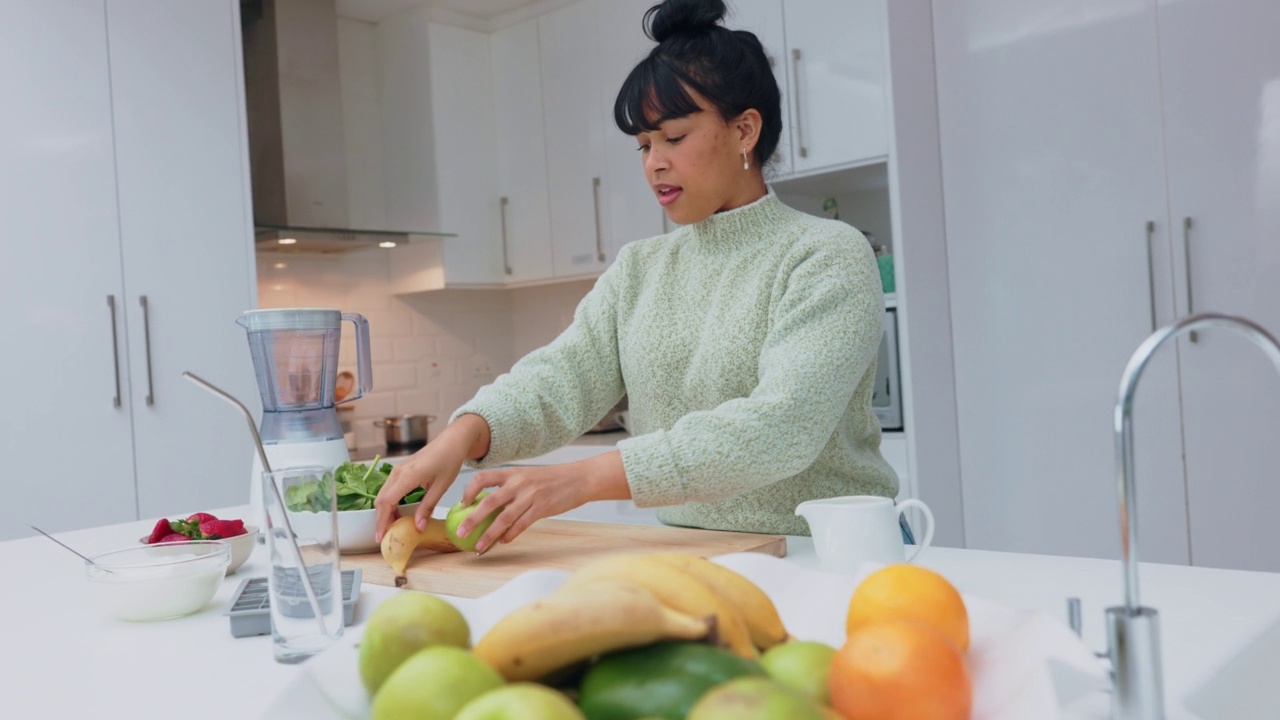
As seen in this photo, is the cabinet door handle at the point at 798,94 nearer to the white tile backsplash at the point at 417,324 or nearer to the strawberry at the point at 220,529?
the white tile backsplash at the point at 417,324

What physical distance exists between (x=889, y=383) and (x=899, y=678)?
8.30ft

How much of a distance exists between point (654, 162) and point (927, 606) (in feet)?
3.60

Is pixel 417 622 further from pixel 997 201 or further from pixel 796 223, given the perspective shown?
pixel 997 201

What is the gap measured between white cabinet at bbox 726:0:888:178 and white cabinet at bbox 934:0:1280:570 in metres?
0.19

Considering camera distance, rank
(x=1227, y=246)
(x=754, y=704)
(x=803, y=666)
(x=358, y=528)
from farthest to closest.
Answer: (x=1227, y=246) → (x=358, y=528) → (x=803, y=666) → (x=754, y=704)

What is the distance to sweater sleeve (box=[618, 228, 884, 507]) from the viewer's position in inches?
52.2

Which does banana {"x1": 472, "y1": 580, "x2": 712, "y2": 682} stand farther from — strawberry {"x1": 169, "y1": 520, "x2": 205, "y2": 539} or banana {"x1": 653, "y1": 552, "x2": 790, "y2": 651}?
strawberry {"x1": 169, "y1": 520, "x2": 205, "y2": 539}

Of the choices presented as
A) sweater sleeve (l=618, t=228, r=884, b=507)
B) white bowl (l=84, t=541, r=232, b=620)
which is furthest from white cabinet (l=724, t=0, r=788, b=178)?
white bowl (l=84, t=541, r=232, b=620)

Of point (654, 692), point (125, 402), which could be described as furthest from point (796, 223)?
point (125, 402)

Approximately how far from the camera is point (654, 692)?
1.59ft

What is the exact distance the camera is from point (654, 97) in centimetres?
160

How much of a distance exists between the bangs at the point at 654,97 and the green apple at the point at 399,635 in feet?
3.59

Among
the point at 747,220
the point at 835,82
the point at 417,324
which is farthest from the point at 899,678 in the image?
the point at 417,324

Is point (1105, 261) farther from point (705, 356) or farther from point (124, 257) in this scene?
point (124, 257)
